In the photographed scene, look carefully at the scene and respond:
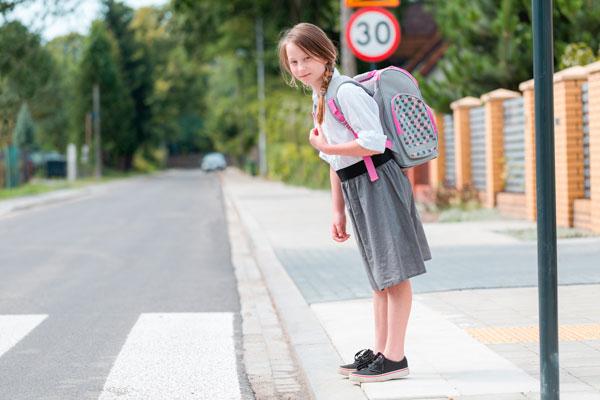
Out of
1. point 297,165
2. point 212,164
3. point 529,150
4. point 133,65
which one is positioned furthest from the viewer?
point 212,164

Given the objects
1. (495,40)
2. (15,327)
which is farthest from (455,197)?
(15,327)

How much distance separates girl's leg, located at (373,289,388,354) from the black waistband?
2.02 ft

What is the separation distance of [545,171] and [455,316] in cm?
292

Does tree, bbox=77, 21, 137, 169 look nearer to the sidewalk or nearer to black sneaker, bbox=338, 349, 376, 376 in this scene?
the sidewalk

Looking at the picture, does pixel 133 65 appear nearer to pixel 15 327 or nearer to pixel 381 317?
pixel 15 327

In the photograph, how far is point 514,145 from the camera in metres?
15.4

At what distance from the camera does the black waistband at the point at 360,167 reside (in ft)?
14.8

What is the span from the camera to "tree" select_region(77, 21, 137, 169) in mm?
64500

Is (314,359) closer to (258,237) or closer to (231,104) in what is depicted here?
(258,237)

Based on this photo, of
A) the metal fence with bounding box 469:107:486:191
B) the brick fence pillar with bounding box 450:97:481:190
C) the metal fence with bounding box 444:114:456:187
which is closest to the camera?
the metal fence with bounding box 469:107:486:191

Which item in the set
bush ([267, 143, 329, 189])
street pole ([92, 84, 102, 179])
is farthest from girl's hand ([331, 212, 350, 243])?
street pole ([92, 84, 102, 179])

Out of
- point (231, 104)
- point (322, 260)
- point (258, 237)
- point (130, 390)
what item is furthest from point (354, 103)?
point (231, 104)

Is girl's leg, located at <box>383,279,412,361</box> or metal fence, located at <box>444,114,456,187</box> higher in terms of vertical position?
metal fence, located at <box>444,114,456,187</box>

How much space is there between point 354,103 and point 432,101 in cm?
1569
